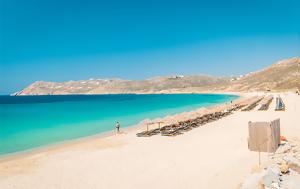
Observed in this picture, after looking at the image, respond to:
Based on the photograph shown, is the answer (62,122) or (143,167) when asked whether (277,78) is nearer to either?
(62,122)

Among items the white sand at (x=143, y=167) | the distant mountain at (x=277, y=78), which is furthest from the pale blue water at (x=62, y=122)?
the distant mountain at (x=277, y=78)

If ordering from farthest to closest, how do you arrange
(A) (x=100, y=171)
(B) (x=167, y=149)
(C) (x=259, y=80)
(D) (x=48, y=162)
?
(C) (x=259, y=80) → (B) (x=167, y=149) → (D) (x=48, y=162) → (A) (x=100, y=171)

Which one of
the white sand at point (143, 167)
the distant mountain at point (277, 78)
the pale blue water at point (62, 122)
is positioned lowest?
the pale blue water at point (62, 122)

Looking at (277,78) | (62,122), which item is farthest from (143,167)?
(277,78)

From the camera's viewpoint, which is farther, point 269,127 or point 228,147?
point 228,147

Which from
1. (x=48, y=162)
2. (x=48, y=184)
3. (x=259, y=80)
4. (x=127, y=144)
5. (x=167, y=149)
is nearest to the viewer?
(x=48, y=184)

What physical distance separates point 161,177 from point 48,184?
4.09 metres

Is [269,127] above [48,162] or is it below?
above

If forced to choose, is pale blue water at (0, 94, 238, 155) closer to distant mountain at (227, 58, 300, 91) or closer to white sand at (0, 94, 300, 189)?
white sand at (0, 94, 300, 189)

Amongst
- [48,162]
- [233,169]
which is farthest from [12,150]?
[233,169]

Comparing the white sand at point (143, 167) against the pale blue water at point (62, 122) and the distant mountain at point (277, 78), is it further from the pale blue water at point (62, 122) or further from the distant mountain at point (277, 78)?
the distant mountain at point (277, 78)

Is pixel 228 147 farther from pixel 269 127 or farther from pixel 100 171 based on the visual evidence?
pixel 100 171

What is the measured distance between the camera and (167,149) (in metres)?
16.7

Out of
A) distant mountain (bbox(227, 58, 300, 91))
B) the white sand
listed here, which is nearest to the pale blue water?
the white sand
